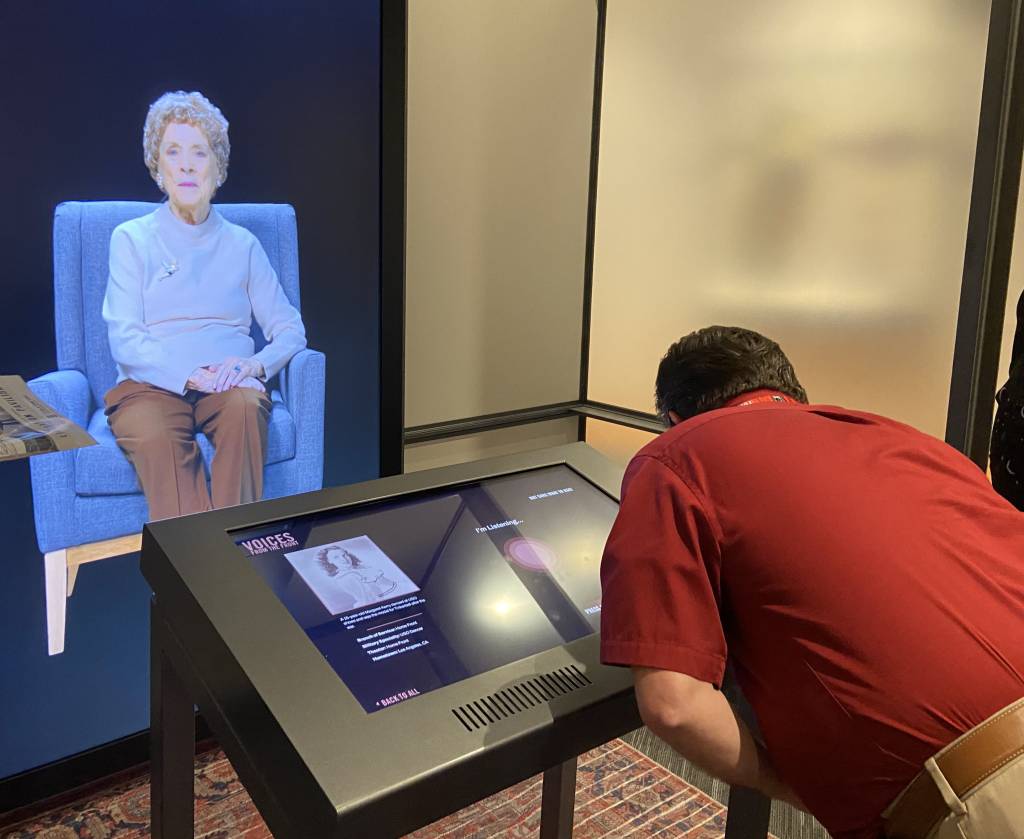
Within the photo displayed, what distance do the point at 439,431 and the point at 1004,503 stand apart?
2.01m

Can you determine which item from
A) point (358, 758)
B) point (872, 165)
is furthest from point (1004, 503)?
point (872, 165)

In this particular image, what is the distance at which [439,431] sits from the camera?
2.91 meters

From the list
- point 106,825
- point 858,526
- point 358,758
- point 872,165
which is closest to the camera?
point 358,758

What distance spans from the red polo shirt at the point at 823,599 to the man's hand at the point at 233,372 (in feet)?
4.73

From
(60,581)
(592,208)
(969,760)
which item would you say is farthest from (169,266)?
(969,760)

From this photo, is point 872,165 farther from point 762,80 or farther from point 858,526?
point 858,526

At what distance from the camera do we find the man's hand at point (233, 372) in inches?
86.0

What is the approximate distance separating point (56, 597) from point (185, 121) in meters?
1.15

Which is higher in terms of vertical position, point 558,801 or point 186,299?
point 186,299

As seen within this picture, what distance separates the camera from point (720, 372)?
1270mm

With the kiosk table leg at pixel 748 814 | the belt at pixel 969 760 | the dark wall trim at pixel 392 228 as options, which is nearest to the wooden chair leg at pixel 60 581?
the dark wall trim at pixel 392 228

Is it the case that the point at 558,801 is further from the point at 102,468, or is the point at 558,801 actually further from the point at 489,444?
the point at 489,444

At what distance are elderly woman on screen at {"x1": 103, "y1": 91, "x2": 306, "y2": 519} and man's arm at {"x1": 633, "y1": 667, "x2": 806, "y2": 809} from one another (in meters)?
1.53

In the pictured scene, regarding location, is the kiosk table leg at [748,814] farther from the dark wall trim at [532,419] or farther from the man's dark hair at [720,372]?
the dark wall trim at [532,419]
